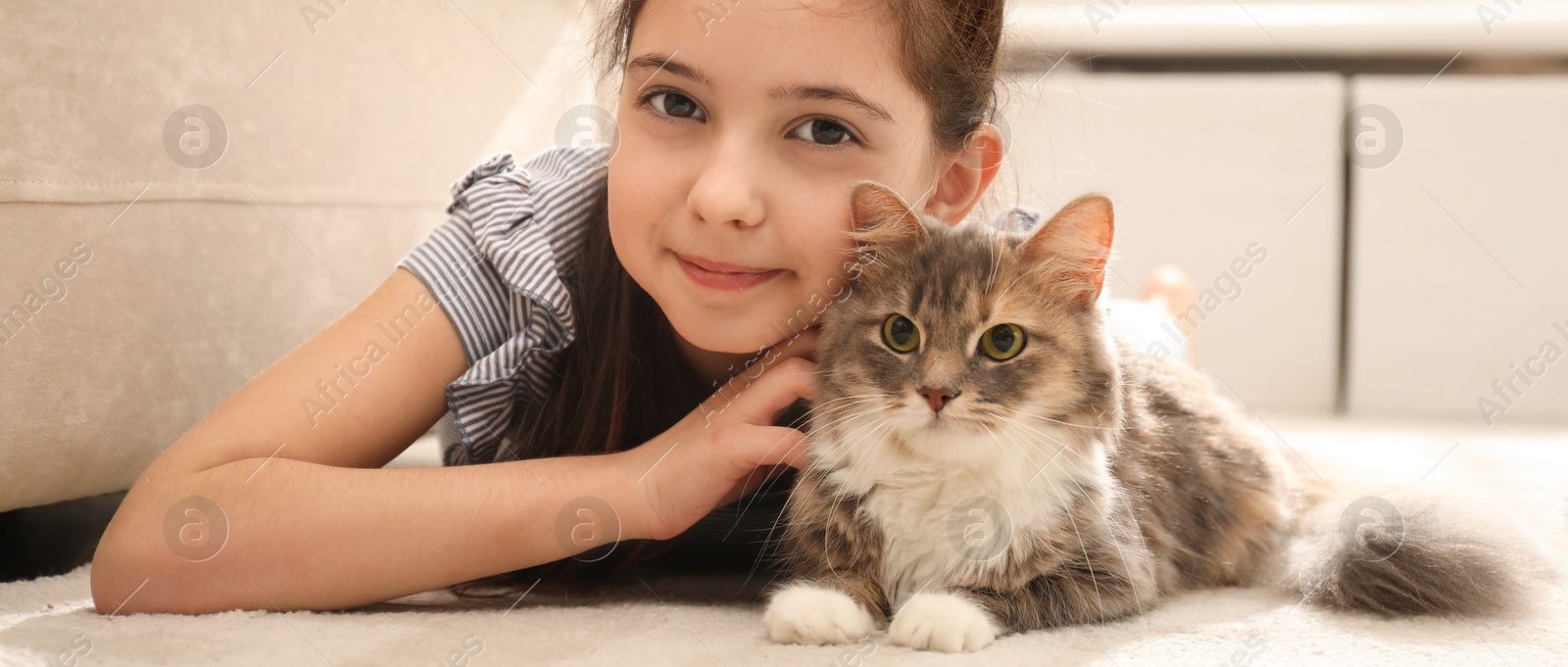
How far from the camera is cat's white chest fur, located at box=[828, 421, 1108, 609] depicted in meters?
1.33

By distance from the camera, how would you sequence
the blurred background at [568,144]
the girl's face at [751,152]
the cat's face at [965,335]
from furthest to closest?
the blurred background at [568,144] < the girl's face at [751,152] < the cat's face at [965,335]

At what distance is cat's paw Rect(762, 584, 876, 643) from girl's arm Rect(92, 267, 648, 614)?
0.27 m

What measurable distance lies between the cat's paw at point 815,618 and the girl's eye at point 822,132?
596 mm

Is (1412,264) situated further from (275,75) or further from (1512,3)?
(275,75)

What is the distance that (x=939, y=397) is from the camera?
1264mm

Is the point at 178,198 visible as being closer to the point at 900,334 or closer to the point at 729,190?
the point at 729,190

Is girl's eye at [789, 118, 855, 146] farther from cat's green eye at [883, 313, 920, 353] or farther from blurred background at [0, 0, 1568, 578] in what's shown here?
blurred background at [0, 0, 1568, 578]

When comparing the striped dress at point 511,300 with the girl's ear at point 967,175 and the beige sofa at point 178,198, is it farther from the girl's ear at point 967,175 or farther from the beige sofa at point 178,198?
the girl's ear at point 967,175

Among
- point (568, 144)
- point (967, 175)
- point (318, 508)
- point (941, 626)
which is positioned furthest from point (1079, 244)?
point (568, 144)

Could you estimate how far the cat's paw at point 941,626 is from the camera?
1209 mm

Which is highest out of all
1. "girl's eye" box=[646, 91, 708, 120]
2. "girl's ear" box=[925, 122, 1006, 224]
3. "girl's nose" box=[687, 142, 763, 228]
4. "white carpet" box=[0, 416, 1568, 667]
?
"girl's ear" box=[925, 122, 1006, 224]

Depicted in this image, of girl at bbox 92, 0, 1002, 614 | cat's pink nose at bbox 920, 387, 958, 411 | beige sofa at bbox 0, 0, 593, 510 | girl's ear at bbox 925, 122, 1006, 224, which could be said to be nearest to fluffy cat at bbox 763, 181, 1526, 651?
cat's pink nose at bbox 920, 387, 958, 411

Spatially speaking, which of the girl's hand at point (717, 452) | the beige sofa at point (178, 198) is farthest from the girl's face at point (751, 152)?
the beige sofa at point (178, 198)

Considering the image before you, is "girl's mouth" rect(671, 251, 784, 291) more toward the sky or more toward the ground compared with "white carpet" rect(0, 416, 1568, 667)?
more toward the sky
